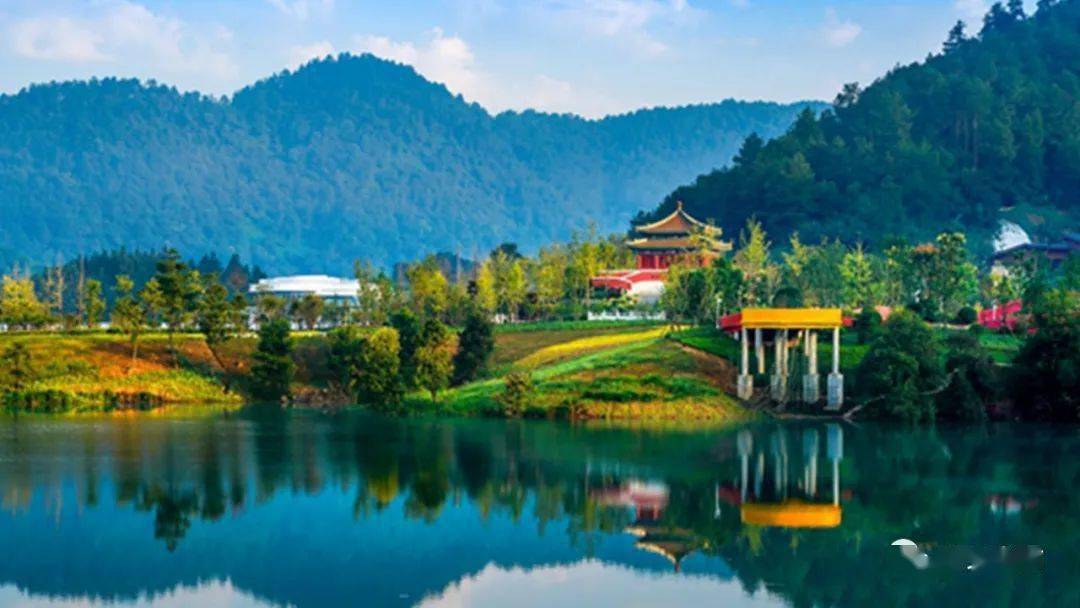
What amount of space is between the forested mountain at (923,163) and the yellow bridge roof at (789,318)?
63710 mm

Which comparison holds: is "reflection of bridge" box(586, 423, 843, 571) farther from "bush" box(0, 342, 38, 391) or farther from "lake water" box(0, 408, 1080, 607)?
"bush" box(0, 342, 38, 391)

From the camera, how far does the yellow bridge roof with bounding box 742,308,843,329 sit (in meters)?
57.4

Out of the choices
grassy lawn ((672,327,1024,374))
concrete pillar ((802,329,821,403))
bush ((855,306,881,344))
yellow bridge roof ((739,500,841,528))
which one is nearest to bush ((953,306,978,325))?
grassy lawn ((672,327,1024,374))

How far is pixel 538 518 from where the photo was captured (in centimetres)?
3447

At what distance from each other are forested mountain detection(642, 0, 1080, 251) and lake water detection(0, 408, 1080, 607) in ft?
251

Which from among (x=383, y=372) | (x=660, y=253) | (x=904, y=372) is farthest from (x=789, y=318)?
(x=660, y=253)

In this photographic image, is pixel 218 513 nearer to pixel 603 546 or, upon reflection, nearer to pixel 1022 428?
pixel 603 546

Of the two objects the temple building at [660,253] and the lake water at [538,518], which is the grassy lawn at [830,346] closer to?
the lake water at [538,518]

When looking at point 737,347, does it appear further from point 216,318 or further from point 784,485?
point 784,485

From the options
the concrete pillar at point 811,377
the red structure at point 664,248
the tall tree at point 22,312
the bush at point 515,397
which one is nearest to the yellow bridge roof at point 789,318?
the concrete pillar at point 811,377

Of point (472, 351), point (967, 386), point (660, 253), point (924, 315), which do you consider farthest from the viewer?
point (660, 253)

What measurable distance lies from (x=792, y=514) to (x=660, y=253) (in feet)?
207

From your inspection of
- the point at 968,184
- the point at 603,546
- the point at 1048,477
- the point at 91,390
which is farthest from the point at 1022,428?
the point at 968,184

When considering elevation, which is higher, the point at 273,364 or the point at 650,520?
the point at 273,364
